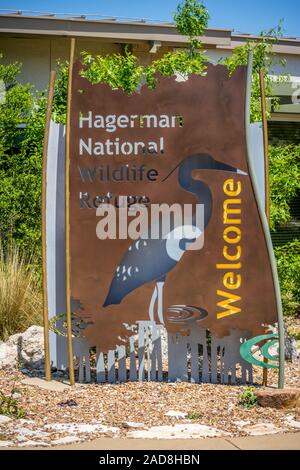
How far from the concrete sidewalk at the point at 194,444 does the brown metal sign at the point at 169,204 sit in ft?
5.25

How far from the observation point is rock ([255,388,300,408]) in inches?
219

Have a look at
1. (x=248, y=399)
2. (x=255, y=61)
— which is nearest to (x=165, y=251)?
(x=248, y=399)

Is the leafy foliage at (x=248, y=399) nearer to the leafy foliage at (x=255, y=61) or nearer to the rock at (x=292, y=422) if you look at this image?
the rock at (x=292, y=422)

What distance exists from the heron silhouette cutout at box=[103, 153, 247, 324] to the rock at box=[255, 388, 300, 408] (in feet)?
3.25

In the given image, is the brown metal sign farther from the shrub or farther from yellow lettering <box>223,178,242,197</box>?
the shrub

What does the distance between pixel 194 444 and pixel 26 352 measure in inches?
104

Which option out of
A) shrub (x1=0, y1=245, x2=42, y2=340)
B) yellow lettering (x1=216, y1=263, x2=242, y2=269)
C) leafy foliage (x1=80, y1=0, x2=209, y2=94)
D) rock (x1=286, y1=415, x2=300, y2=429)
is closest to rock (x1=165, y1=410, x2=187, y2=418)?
rock (x1=286, y1=415, x2=300, y2=429)

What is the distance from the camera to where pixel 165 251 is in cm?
627

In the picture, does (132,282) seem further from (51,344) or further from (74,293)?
(51,344)

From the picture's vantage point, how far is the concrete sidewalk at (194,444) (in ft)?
14.8

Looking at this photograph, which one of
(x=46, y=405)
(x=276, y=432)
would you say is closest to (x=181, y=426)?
(x=276, y=432)

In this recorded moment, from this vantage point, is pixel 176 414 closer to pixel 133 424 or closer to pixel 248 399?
pixel 133 424

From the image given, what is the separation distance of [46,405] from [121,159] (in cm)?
228

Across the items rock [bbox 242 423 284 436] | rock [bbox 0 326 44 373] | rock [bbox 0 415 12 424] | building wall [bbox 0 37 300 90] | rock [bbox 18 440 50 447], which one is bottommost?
rock [bbox 242 423 284 436]
